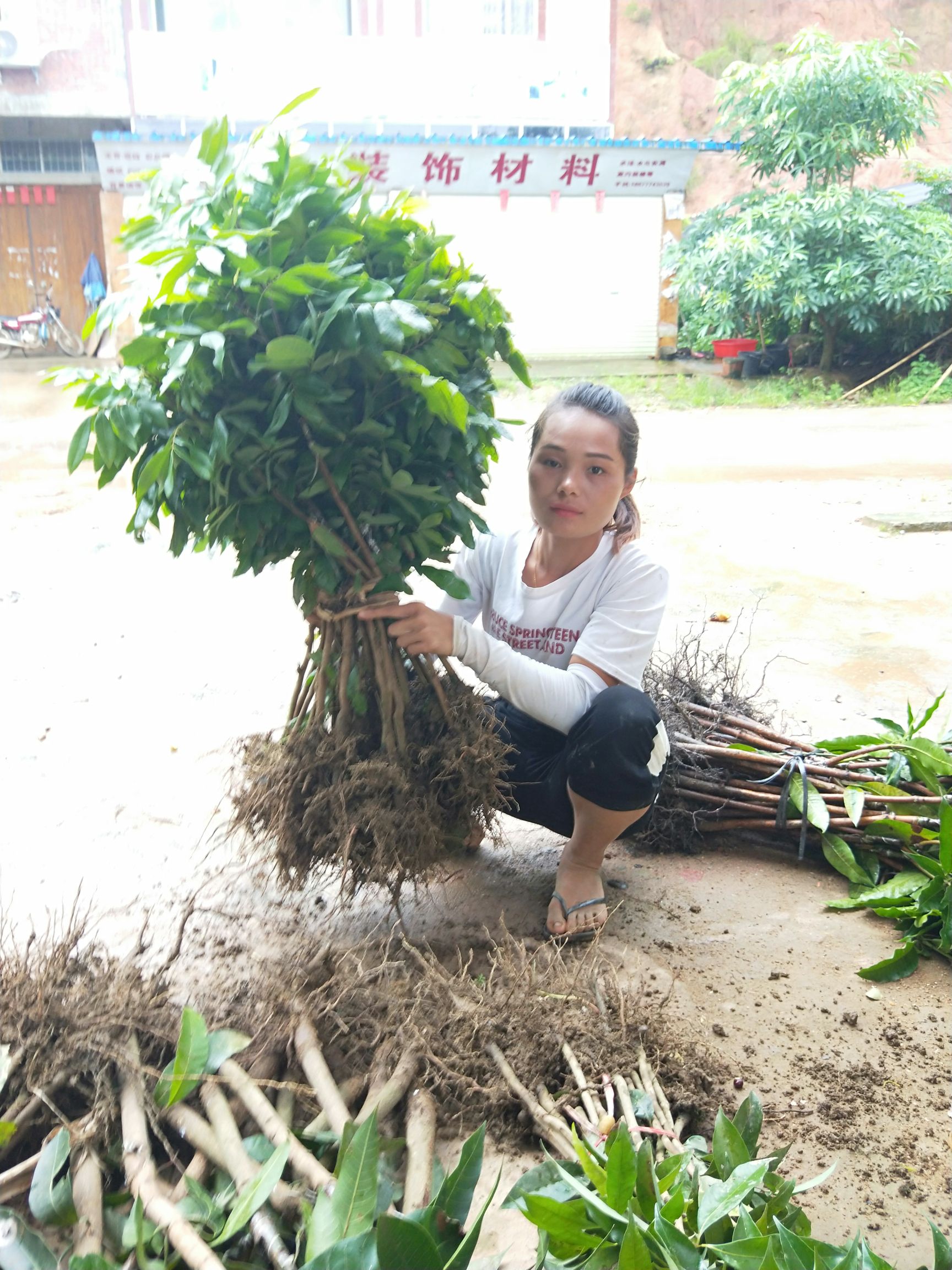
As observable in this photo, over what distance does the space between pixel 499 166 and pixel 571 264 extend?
1.39 metres

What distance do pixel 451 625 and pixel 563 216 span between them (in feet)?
38.1

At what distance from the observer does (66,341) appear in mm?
14039

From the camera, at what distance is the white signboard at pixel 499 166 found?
458 inches

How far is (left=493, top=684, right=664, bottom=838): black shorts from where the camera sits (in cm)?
199

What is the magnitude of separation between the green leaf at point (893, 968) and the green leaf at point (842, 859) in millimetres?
290

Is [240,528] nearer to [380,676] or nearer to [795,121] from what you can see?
[380,676]

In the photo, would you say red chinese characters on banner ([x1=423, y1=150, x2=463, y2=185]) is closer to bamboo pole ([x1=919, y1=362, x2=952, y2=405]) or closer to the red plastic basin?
Answer: the red plastic basin

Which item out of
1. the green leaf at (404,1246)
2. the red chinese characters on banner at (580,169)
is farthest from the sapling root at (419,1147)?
the red chinese characters on banner at (580,169)

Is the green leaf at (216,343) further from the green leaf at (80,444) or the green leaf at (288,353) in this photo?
the green leaf at (80,444)

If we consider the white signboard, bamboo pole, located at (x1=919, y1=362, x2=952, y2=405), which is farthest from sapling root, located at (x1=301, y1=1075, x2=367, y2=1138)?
the white signboard

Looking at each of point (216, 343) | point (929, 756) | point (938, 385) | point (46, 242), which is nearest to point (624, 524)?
point (929, 756)

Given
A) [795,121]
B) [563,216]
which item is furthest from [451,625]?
[563,216]

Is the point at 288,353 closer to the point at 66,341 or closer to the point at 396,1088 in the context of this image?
the point at 396,1088

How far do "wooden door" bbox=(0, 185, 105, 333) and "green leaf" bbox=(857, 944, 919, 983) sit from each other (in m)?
14.0
